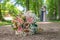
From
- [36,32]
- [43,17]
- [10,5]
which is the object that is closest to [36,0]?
[43,17]

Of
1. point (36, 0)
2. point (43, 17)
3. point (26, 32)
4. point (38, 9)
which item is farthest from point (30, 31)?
point (38, 9)

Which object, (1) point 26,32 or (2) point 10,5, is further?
(2) point 10,5

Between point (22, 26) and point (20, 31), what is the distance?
0.14 metres

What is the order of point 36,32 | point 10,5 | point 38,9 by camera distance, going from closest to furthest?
point 36,32, point 38,9, point 10,5

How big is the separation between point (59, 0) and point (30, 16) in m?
11.1

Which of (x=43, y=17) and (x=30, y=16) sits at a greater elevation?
(x=30, y=16)

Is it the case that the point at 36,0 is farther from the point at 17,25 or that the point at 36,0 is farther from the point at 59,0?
the point at 17,25

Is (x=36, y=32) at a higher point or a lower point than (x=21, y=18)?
lower

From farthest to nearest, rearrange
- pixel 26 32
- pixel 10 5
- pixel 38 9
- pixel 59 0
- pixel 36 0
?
pixel 10 5 → pixel 38 9 → pixel 36 0 → pixel 59 0 → pixel 26 32

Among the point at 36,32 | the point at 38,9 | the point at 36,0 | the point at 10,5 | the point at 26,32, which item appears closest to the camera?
the point at 26,32

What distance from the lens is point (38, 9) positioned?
22297mm

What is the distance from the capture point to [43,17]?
17.0 meters

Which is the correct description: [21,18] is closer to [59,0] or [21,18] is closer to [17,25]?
[17,25]

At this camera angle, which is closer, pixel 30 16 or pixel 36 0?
pixel 30 16
